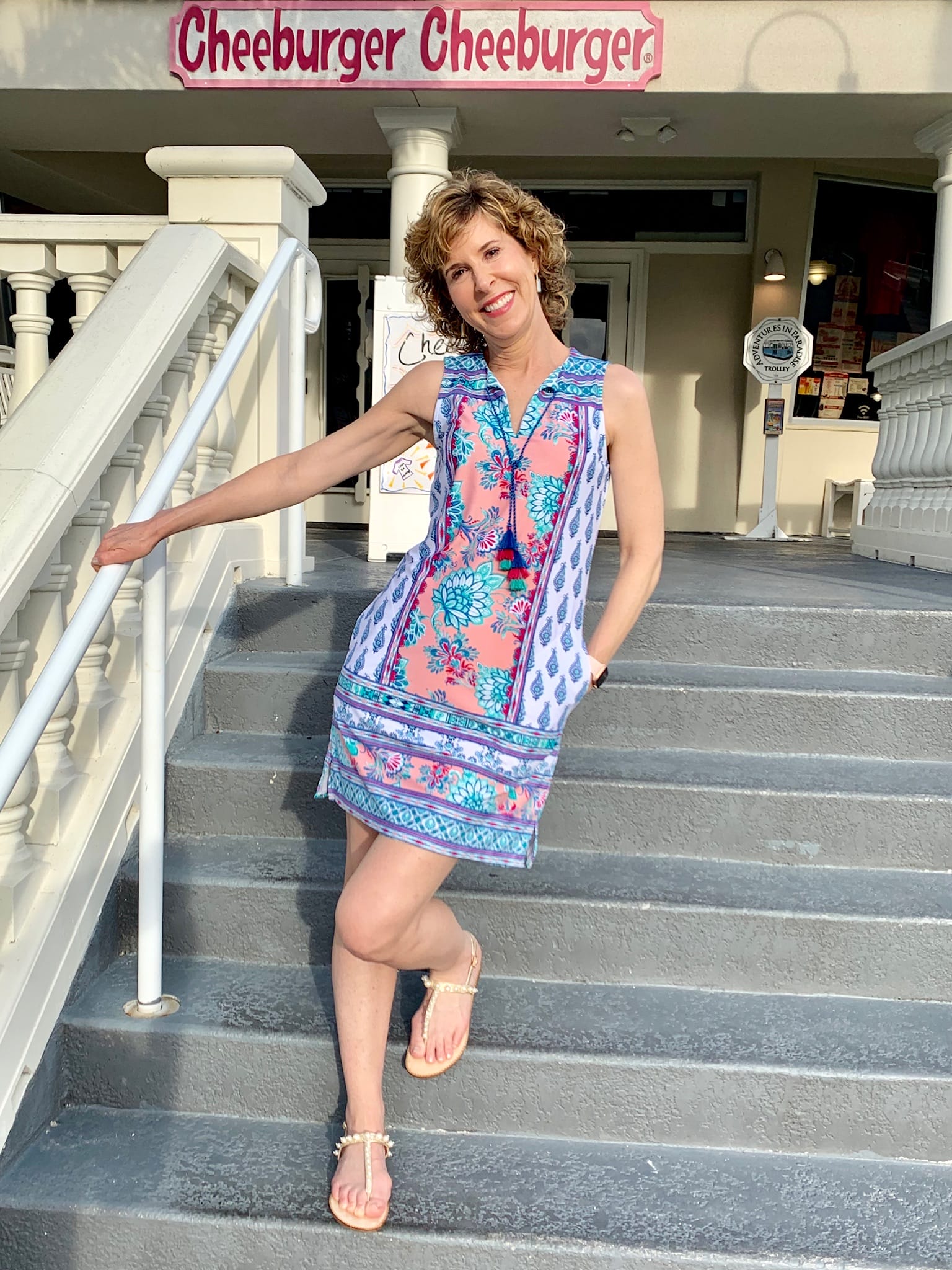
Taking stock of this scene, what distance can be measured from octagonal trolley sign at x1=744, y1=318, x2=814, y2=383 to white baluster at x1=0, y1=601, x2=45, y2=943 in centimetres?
661

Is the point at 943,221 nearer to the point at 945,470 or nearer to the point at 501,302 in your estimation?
the point at 945,470

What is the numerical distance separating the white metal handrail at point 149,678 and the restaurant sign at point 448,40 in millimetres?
4039

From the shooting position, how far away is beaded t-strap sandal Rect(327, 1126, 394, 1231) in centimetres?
168

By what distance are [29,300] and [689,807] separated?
7.06ft

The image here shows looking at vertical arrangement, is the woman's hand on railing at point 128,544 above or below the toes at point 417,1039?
above

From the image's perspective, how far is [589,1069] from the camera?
1947 mm

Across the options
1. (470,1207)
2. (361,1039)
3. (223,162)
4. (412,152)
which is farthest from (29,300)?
(412,152)

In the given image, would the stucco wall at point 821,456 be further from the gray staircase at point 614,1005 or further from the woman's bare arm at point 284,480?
the woman's bare arm at point 284,480

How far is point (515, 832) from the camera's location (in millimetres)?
1704

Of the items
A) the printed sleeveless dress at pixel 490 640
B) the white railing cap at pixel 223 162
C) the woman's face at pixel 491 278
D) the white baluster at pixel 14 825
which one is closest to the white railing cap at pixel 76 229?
the white railing cap at pixel 223 162

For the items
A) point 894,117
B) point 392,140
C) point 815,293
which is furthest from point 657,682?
point 815,293

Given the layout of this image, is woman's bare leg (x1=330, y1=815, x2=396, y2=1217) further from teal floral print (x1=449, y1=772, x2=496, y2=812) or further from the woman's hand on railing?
the woman's hand on railing

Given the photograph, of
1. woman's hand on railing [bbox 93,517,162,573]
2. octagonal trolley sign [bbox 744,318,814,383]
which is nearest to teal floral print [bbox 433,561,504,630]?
woman's hand on railing [bbox 93,517,162,573]

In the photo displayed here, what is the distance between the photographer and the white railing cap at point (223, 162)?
9.99 feet
